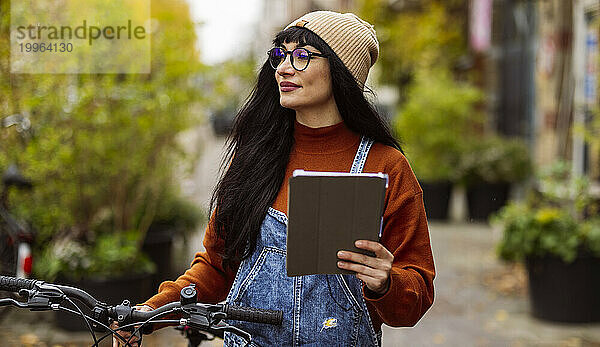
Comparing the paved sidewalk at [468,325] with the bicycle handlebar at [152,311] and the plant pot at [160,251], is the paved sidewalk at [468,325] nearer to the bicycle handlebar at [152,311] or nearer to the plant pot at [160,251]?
the plant pot at [160,251]

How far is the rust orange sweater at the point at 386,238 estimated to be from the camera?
2.08 metres

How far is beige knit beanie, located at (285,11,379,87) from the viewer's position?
7.48 feet

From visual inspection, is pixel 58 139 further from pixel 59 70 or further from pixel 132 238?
pixel 132 238

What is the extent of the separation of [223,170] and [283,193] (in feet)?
1.04

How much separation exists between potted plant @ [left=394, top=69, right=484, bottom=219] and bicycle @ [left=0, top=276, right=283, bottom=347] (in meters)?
10.6

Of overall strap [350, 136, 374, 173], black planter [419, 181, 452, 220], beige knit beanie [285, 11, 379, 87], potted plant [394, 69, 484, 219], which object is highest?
beige knit beanie [285, 11, 379, 87]

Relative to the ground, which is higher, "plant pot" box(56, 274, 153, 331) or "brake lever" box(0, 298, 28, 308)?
"brake lever" box(0, 298, 28, 308)

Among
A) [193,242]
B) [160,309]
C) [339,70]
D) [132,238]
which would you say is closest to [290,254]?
[160,309]

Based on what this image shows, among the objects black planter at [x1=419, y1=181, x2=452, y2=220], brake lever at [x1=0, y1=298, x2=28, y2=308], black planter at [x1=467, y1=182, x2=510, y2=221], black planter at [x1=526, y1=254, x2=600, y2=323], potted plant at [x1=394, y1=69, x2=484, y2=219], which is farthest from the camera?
potted plant at [x1=394, y1=69, x2=484, y2=219]

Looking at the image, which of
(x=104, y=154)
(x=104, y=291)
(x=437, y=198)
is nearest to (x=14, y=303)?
(x=104, y=291)

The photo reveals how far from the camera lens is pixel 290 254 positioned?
76.3 inches

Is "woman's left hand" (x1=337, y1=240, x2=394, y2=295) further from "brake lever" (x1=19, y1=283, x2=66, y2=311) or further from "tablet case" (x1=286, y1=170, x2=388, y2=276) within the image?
"brake lever" (x1=19, y1=283, x2=66, y2=311)

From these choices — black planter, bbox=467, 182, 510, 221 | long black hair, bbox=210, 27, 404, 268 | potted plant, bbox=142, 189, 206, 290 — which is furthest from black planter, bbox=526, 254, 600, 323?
black planter, bbox=467, 182, 510, 221

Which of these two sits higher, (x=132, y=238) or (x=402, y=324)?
(x=402, y=324)
